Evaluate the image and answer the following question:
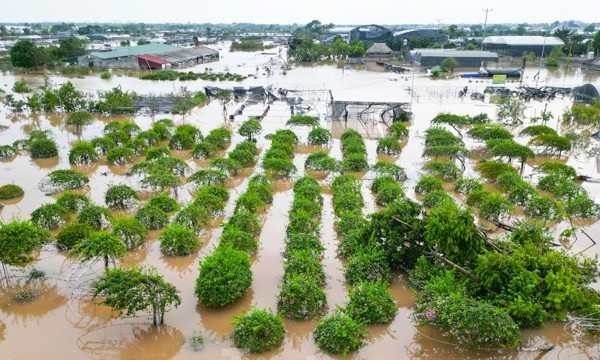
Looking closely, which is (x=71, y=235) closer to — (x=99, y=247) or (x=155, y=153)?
(x=99, y=247)

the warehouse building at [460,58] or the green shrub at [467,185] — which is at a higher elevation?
the warehouse building at [460,58]

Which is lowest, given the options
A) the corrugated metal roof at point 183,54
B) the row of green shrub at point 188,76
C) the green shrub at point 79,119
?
the green shrub at point 79,119

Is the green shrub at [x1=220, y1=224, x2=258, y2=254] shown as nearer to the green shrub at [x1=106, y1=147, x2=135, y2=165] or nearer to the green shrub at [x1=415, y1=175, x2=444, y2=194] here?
the green shrub at [x1=415, y1=175, x2=444, y2=194]

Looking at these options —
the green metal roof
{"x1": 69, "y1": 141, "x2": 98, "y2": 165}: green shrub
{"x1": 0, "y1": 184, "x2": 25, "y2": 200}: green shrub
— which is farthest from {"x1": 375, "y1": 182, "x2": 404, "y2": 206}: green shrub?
the green metal roof

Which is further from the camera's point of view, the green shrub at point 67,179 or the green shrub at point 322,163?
the green shrub at point 322,163

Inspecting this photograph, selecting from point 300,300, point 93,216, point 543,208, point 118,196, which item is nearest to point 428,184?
point 543,208

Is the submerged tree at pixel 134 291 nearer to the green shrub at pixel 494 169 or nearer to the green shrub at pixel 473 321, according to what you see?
the green shrub at pixel 473 321

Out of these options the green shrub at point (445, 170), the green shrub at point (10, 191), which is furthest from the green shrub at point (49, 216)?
the green shrub at point (445, 170)
